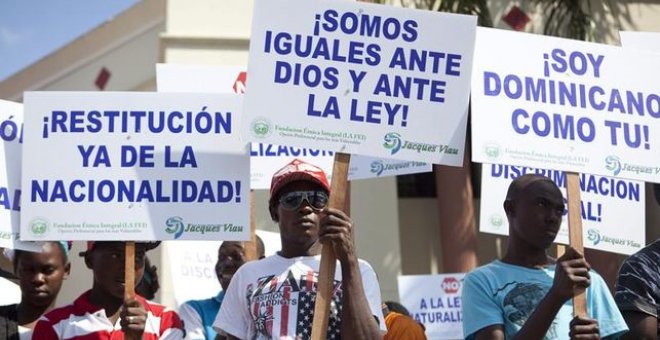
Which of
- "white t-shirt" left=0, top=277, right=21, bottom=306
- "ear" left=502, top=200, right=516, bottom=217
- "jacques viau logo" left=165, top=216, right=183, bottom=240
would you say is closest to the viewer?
"ear" left=502, top=200, right=516, bottom=217

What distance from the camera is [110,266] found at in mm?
4973

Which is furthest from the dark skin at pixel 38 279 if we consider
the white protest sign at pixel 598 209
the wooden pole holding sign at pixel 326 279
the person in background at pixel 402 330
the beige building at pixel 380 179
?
the beige building at pixel 380 179

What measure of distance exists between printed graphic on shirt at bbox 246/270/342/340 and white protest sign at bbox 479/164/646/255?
2.13 meters

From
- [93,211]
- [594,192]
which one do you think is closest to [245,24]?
[594,192]

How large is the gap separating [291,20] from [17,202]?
161cm

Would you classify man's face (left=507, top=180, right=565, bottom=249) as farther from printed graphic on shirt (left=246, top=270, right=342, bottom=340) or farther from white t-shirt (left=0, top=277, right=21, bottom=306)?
white t-shirt (left=0, top=277, right=21, bottom=306)

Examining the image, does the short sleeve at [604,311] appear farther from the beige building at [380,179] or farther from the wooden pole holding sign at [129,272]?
the beige building at [380,179]

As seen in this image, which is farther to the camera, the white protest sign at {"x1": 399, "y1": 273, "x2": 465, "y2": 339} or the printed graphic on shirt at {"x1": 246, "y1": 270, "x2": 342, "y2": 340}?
the white protest sign at {"x1": 399, "y1": 273, "x2": 465, "y2": 339}

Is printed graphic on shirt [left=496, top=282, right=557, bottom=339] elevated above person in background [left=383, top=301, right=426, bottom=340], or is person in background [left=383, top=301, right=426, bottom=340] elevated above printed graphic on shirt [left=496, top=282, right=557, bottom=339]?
printed graphic on shirt [left=496, top=282, right=557, bottom=339]

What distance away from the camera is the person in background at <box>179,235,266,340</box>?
6.25 m

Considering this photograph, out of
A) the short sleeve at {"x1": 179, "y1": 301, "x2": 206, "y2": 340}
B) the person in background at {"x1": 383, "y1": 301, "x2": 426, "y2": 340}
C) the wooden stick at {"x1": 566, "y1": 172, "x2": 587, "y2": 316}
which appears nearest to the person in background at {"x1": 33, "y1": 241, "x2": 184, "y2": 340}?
the person in background at {"x1": 383, "y1": 301, "x2": 426, "y2": 340}

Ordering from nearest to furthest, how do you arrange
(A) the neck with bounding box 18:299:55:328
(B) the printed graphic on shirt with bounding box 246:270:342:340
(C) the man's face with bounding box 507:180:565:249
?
(B) the printed graphic on shirt with bounding box 246:270:342:340, (C) the man's face with bounding box 507:180:565:249, (A) the neck with bounding box 18:299:55:328

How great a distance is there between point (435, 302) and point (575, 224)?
5408 millimetres

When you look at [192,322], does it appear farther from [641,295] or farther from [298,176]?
[641,295]
